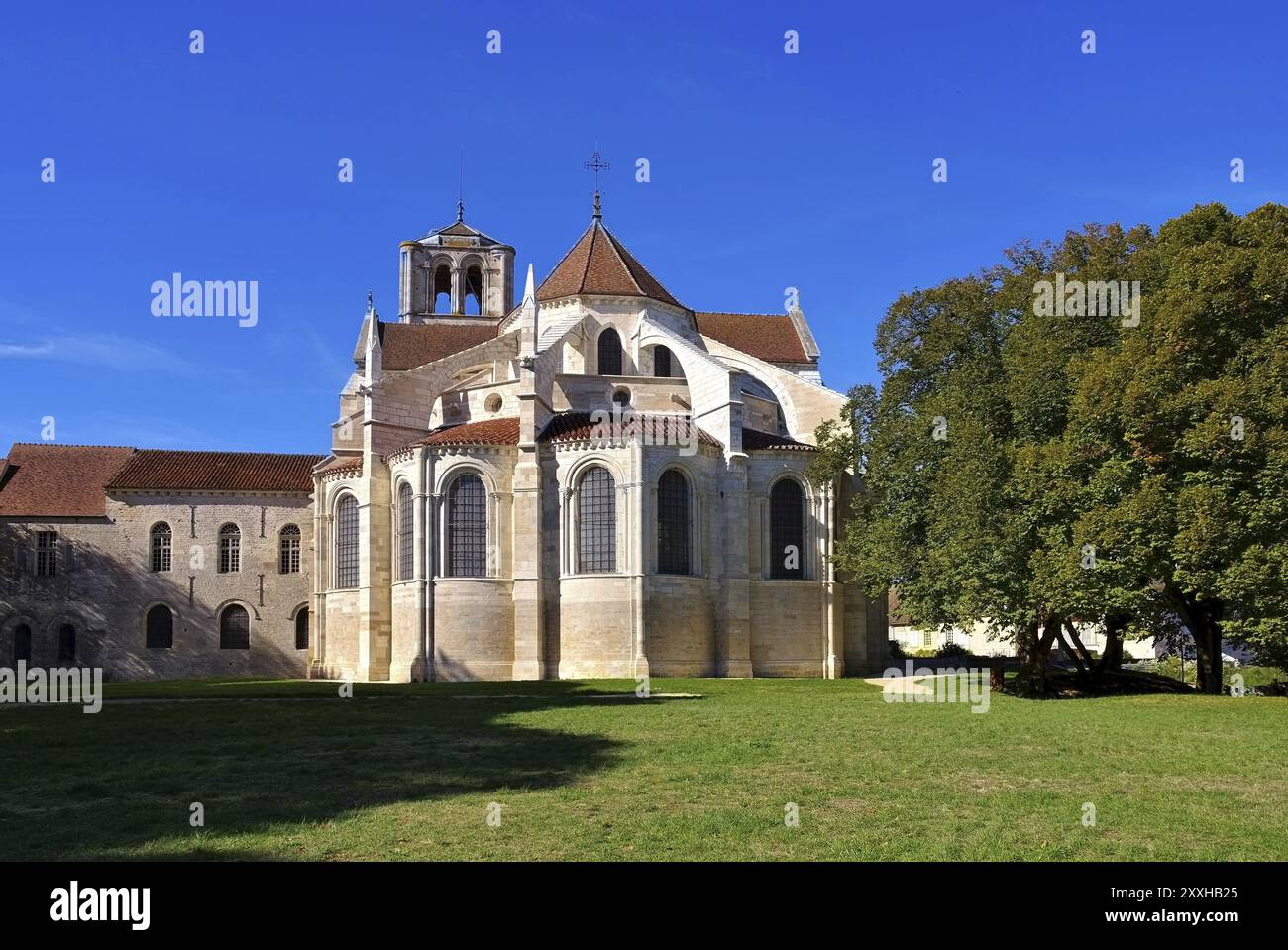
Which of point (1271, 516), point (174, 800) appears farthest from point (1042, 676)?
point (174, 800)

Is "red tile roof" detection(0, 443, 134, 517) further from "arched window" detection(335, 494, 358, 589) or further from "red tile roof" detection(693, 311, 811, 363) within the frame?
"red tile roof" detection(693, 311, 811, 363)

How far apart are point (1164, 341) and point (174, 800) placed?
80.4 ft

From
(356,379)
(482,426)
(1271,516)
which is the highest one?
(356,379)


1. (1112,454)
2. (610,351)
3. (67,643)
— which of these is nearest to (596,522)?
(610,351)

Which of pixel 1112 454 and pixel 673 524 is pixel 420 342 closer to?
pixel 673 524

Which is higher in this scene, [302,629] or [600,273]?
[600,273]

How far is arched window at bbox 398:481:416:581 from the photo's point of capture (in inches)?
1694

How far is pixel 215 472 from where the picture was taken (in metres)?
56.1

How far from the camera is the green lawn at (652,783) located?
35.2 feet

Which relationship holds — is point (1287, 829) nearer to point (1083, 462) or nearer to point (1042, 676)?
point (1083, 462)

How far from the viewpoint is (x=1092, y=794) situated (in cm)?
1354

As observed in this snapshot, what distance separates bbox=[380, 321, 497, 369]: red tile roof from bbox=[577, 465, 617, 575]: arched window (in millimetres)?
17333

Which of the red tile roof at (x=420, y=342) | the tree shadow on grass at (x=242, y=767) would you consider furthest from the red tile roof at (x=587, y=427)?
the tree shadow on grass at (x=242, y=767)

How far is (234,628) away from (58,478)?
1131 centimetres
